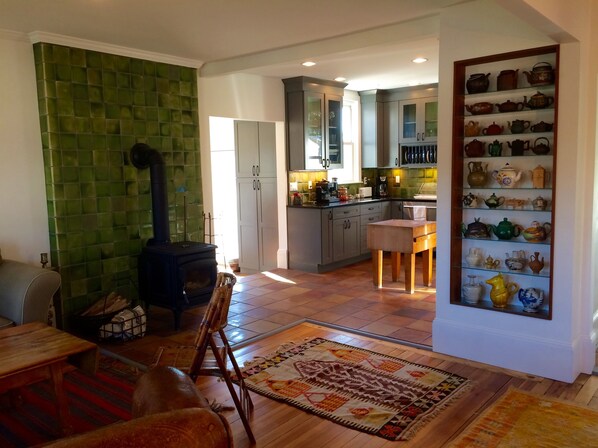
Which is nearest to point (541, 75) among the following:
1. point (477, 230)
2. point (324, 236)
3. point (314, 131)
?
point (477, 230)

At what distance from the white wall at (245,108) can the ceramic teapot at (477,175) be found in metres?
2.94

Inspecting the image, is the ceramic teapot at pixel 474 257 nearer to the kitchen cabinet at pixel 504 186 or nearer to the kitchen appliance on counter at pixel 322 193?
the kitchen cabinet at pixel 504 186

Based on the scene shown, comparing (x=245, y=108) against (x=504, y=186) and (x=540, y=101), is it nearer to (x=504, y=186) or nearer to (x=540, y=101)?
(x=504, y=186)

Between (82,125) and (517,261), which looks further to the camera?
(82,125)

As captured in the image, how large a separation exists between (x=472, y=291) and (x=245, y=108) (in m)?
3.63

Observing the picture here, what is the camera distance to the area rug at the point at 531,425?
2633 mm

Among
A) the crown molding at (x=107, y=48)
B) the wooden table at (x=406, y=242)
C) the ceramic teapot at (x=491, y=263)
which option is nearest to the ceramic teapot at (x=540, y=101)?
the ceramic teapot at (x=491, y=263)

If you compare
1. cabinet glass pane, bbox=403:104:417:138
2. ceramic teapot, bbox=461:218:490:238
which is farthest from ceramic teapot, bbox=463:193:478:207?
cabinet glass pane, bbox=403:104:417:138

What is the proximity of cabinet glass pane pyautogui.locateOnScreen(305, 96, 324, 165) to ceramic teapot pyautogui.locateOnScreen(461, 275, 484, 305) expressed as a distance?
3.45m

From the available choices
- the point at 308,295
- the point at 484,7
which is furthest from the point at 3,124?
the point at 484,7

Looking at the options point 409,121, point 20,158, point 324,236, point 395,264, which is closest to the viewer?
point 20,158

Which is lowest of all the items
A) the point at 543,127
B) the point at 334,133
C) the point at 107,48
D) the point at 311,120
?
the point at 543,127

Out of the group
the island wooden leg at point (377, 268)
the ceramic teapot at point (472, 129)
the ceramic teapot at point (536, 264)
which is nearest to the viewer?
the ceramic teapot at point (536, 264)

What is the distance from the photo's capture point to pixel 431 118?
24.8ft
